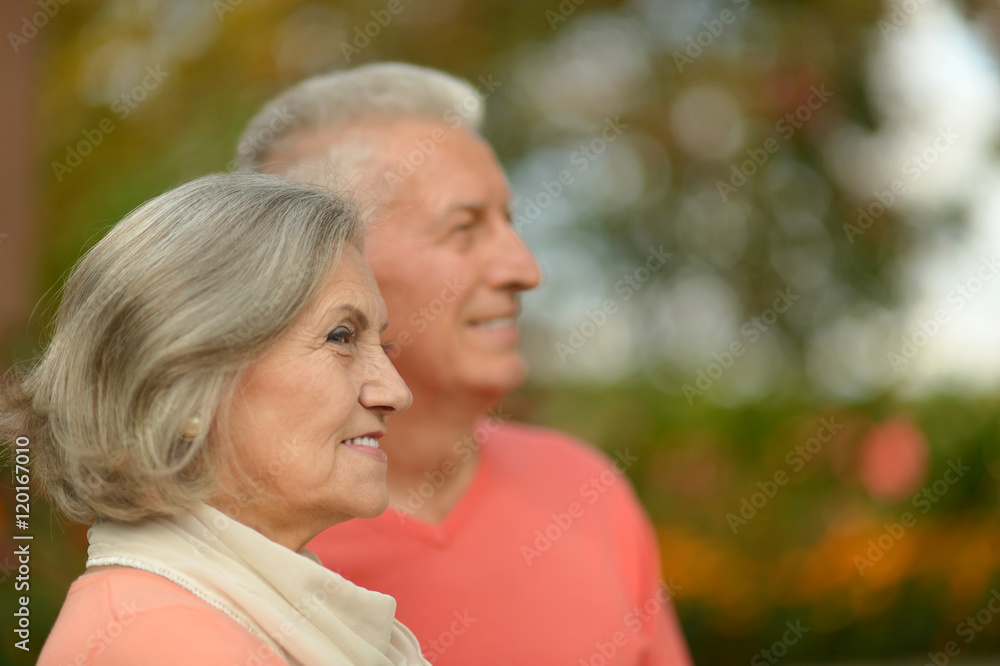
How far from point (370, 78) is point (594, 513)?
1.23 metres

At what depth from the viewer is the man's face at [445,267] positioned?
83.4 inches

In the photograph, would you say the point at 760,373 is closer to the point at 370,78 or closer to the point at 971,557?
the point at 971,557

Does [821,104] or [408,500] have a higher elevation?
[821,104]

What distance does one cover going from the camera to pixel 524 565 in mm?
2227

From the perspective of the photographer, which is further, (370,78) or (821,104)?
(821,104)

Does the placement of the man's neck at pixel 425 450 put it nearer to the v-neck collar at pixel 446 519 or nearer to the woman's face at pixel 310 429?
the v-neck collar at pixel 446 519

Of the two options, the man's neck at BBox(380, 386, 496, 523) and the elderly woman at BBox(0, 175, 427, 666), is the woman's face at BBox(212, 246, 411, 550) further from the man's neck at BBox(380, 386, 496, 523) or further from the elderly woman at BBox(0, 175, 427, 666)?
the man's neck at BBox(380, 386, 496, 523)

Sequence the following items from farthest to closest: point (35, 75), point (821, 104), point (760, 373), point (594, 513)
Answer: point (760, 373) → point (821, 104) → point (35, 75) → point (594, 513)

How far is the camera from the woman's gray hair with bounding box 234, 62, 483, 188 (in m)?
2.16

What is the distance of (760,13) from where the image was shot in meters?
4.91

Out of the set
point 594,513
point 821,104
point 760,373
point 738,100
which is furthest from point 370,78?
point 760,373

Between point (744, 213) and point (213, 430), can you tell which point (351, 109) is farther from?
point (744, 213)

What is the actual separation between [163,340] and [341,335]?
0.92ft

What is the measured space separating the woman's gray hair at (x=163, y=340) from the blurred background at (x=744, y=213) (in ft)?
8.69
